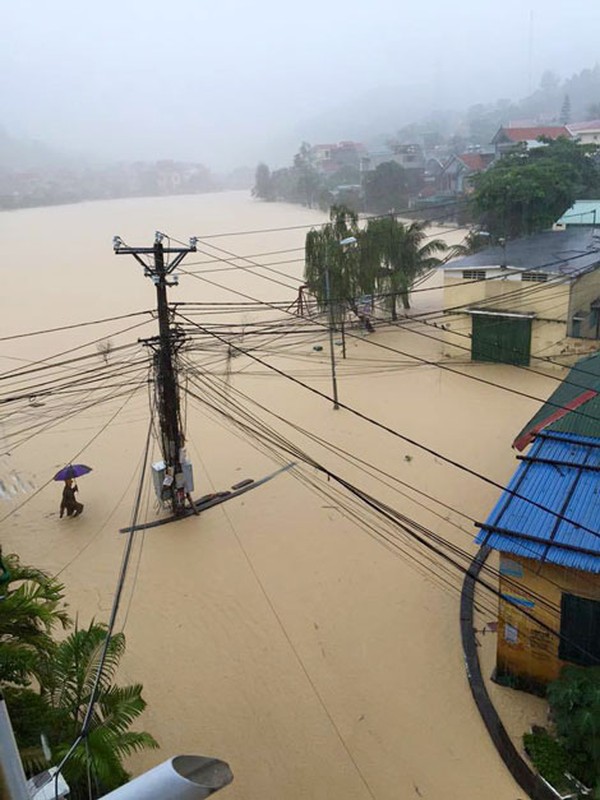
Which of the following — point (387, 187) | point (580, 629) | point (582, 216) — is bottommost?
point (580, 629)

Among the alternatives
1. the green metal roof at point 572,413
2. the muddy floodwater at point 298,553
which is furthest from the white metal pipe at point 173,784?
the green metal roof at point 572,413

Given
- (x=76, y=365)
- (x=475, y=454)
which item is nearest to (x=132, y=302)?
(x=76, y=365)

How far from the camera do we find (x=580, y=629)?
5.57m

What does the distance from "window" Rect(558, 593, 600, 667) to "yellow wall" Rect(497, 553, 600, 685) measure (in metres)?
0.05

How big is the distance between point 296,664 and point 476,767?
1.99 meters

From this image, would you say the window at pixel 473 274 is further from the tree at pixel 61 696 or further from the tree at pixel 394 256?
the tree at pixel 61 696

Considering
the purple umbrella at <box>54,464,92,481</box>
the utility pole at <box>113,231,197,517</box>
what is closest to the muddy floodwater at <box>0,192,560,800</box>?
the utility pole at <box>113,231,197,517</box>

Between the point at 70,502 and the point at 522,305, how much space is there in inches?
414

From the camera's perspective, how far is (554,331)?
14375 millimetres

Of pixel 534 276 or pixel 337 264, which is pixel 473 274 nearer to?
pixel 534 276

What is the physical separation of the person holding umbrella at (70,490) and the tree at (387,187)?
42841 mm

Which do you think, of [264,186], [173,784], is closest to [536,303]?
[173,784]

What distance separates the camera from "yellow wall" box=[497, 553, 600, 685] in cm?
551

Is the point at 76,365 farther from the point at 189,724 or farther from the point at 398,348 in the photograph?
the point at 189,724
